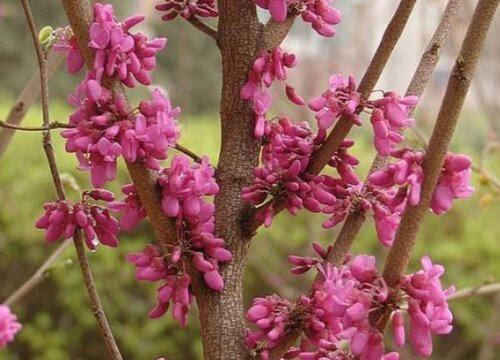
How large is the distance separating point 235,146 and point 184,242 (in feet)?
0.33

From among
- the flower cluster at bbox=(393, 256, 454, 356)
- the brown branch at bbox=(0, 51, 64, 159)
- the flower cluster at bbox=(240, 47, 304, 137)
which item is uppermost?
the flower cluster at bbox=(240, 47, 304, 137)

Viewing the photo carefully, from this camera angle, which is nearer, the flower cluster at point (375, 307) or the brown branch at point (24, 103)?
the flower cluster at point (375, 307)

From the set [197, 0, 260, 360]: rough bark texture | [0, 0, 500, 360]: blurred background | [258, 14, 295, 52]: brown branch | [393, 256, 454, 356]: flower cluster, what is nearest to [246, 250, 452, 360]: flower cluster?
[393, 256, 454, 356]: flower cluster

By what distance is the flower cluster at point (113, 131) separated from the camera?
69 centimetres

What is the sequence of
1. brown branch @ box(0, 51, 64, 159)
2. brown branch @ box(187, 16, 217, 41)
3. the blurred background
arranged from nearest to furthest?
brown branch @ box(187, 16, 217, 41), brown branch @ box(0, 51, 64, 159), the blurred background

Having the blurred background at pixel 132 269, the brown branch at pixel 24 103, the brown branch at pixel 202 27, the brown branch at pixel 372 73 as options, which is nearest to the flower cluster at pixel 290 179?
the brown branch at pixel 372 73

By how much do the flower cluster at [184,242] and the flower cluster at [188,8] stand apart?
6.0 inches

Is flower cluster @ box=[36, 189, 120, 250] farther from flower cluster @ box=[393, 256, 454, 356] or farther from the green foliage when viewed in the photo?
the green foliage

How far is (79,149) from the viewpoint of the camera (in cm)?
70

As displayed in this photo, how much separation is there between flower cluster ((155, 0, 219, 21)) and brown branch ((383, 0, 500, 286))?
0.27 metres

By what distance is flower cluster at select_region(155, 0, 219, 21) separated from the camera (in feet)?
2.69

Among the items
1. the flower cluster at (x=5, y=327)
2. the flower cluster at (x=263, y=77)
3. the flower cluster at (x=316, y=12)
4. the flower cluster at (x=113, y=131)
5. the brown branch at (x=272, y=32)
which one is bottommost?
the flower cluster at (x=5, y=327)

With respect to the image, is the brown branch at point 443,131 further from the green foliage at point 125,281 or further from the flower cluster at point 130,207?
the green foliage at point 125,281

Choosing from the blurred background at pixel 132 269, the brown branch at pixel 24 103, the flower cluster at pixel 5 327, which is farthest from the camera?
the blurred background at pixel 132 269
